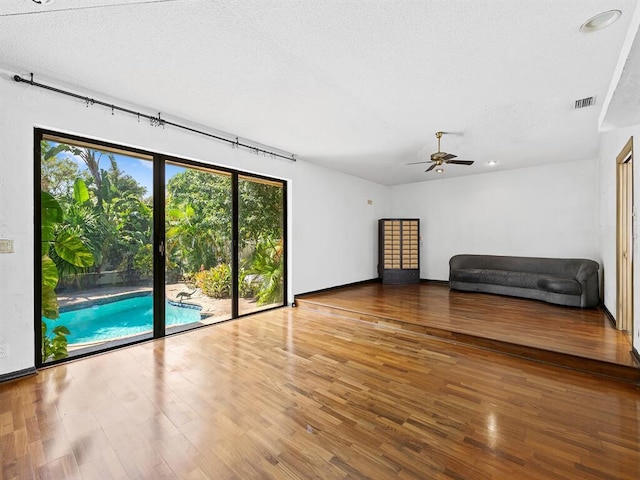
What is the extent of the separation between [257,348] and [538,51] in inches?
147

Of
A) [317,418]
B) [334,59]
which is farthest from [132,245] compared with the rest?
[334,59]

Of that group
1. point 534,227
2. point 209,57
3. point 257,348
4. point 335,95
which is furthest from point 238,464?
point 534,227

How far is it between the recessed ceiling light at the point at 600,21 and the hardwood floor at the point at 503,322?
2671mm

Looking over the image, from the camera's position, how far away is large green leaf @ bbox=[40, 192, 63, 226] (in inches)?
114

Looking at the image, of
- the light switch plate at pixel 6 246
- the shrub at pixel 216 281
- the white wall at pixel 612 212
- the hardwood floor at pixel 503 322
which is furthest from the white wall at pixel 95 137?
the white wall at pixel 612 212

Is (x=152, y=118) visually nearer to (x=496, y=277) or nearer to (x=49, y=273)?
(x=49, y=273)

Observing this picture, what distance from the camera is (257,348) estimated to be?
333 centimetres

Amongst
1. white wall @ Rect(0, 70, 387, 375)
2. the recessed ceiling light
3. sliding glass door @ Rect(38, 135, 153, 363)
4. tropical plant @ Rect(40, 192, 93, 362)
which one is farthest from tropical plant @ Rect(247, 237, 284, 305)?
the recessed ceiling light

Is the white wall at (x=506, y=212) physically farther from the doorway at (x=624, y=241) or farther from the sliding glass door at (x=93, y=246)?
the sliding glass door at (x=93, y=246)

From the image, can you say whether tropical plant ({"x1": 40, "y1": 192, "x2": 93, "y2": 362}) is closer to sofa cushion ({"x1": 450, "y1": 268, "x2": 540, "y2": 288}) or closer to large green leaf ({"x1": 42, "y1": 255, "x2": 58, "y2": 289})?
large green leaf ({"x1": 42, "y1": 255, "x2": 58, "y2": 289})

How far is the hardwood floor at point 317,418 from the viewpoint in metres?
1.60

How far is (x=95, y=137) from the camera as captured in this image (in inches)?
123

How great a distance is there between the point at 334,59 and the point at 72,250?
3.19m

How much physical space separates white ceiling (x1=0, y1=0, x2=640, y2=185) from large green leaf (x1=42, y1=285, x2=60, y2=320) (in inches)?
79.5
